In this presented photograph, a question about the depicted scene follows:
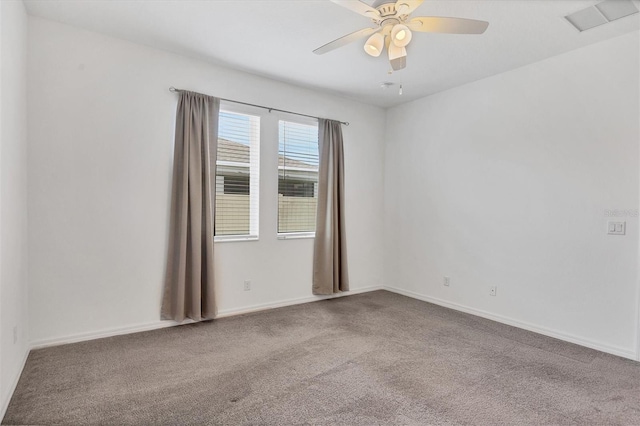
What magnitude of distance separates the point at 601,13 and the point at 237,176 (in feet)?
11.7

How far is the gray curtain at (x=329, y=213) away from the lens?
4516 millimetres

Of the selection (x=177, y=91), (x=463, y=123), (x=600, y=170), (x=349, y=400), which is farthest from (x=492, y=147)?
(x=177, y=91)

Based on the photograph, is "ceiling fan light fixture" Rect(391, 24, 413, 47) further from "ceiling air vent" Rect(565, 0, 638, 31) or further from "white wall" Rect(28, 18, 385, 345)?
"white wall" Rect(28, 18, 385, 345)

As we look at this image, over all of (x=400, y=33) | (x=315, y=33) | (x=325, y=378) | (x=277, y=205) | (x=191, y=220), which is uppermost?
(x=315, y=33)

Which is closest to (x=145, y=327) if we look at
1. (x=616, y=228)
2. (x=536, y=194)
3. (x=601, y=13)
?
(x=536, y=194)

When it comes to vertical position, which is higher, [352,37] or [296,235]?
[352,37]

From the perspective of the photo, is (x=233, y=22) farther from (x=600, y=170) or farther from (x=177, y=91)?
(x=600, y=170)

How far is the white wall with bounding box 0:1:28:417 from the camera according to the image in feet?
6.79

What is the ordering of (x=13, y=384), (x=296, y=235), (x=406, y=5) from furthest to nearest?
1. (x=296, y=235)
2. (x=13, y=384)
3. (x=406, y=5)

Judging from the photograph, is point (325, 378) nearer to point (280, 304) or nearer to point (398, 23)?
point (280, 304)

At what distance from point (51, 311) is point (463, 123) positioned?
466cm

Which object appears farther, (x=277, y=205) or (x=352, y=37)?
(x=277, y=205)

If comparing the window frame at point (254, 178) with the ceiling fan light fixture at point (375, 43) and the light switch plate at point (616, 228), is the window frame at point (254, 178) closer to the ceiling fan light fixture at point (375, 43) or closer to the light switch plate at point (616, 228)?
the ceiling fan light fixture at point (375, 43)

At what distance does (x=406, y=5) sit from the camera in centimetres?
195
